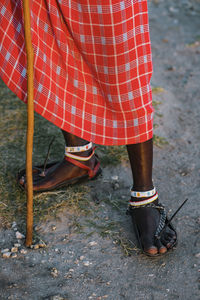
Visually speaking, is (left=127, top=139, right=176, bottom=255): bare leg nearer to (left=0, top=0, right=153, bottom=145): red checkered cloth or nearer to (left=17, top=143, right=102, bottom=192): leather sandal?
(left=0, top=0, right=153, bottom=145): red checkered cloth

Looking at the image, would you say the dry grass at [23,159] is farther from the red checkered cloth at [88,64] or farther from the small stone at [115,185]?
the red checkered cloth at [88,64]

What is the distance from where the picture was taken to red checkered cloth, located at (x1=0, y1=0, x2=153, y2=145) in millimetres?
1643

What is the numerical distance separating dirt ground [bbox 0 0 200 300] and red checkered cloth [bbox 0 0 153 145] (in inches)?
17.8

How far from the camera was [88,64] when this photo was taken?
1.77 meters

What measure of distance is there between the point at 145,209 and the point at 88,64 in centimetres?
71

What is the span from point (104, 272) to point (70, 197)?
51cm

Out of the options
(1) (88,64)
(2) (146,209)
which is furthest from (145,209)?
(1) (88,64)

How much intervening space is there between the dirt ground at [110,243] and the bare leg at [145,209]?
0.06 meters

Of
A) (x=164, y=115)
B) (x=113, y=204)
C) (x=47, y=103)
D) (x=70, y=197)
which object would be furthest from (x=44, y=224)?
(x=164, y=115)

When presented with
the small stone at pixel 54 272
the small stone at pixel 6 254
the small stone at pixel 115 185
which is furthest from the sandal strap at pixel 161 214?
the small stone at pixel 6 254

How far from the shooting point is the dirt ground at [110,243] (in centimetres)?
170

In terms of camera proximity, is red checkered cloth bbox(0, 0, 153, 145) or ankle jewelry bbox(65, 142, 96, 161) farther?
ankle jewelry bbox(65, 142, 96, 161)

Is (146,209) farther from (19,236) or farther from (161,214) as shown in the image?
(19,236)

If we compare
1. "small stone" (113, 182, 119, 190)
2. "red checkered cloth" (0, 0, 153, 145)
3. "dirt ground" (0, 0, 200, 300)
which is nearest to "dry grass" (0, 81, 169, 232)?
"dirt ground" (0, 0, 200, 300)
